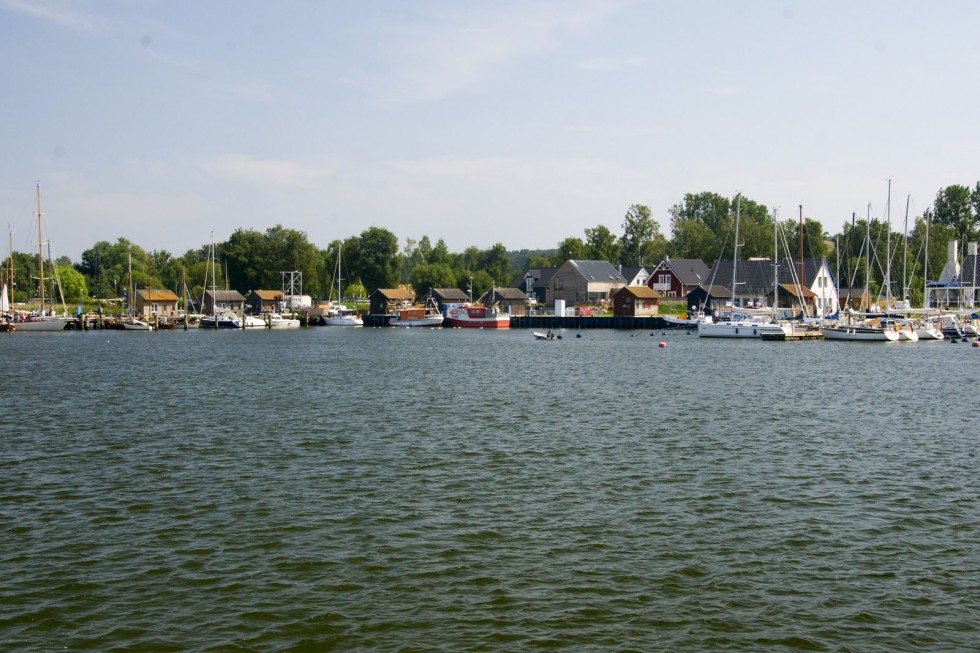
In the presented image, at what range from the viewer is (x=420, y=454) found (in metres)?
26.5

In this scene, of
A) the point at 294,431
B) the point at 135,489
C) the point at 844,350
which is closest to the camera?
the point at 135,489

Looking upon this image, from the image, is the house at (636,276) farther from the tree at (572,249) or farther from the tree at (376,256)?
the tree at (376,256)

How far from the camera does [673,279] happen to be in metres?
152

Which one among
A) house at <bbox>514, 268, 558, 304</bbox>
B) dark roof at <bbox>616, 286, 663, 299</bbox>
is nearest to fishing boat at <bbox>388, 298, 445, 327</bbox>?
house at <bbox>514, 268, 558, 304</bbox>

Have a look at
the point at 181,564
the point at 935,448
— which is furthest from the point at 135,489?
the point at 935,448

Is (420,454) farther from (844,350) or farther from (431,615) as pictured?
(844,350)

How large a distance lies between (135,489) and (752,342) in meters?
78.5

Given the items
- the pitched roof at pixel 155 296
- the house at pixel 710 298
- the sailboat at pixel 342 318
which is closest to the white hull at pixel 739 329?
the house at pixel 710 298

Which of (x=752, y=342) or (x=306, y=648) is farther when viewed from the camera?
(x=752, y=342)

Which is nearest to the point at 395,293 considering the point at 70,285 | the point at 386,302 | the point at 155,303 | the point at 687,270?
the point at 386,302

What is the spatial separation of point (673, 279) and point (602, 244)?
103 feet

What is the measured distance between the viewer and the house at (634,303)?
440ft

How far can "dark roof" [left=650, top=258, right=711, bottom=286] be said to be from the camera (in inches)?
6004

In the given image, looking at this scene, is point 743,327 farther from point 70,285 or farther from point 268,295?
point 70,285
